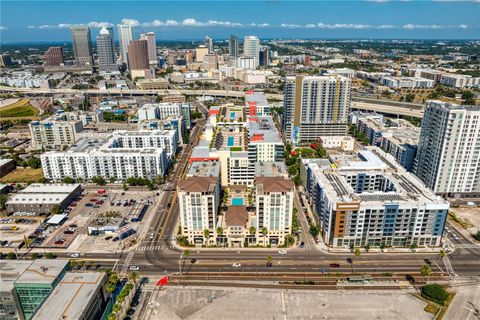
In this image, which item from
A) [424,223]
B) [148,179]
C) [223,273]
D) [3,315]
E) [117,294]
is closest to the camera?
[3,315]

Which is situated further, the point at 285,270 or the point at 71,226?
the point at 71,226

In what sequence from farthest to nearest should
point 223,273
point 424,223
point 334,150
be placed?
1. point 334,150
2. point 424,223
3. point 223,273

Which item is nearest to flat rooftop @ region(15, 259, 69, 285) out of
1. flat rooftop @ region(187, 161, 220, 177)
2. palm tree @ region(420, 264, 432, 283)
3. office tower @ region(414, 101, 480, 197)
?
flat rooftop @ region(187, 161, 220, 177)

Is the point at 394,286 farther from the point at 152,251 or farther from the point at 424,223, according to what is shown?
the point at 152,251

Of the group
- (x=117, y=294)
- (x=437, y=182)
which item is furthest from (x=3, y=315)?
(x=437, y=182)

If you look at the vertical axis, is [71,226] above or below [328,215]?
below

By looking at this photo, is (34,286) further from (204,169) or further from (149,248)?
(204,169)

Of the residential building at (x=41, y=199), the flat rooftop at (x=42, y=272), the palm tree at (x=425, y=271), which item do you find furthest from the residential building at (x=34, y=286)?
the palm tree at (x=425, y=271)

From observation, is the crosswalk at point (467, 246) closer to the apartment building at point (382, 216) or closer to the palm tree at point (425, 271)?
the apartment building at point (382, 216)
